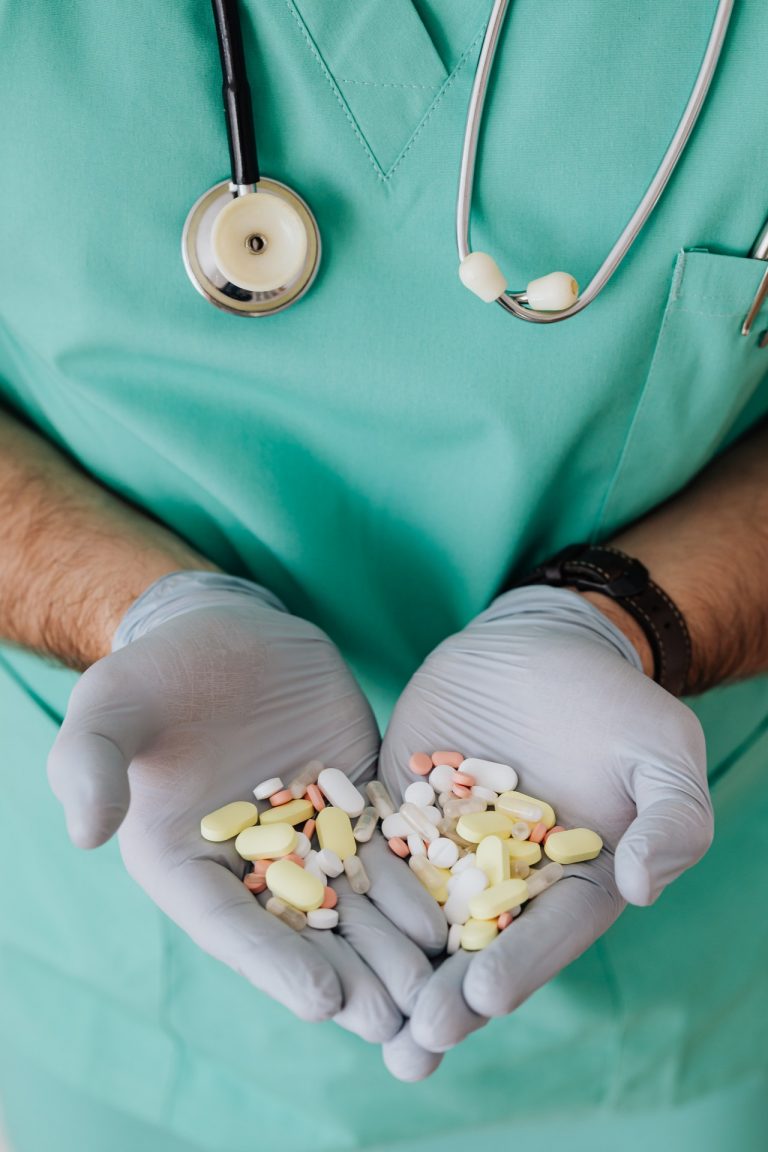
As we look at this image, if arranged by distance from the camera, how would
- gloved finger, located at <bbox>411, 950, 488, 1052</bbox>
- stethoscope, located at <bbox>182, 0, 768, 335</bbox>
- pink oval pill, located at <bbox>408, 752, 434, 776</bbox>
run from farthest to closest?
pink oval pill, located at <bbox>408, 752, 434, 776</bbox>, stethoscope, located at <bbox>182, 0, 768, 335</bbox>, gloved finger, located at <bbox>411, 950, 488, 1052</bbox>

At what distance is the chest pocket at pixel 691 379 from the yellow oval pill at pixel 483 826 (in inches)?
11.3

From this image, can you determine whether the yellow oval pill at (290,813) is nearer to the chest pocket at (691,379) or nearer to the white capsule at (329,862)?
the white capsule at (329,862)

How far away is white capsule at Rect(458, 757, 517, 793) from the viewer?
774mm

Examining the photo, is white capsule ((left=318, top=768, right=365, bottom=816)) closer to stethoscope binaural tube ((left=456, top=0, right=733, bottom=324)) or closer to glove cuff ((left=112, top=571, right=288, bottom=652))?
glove cuff ((left=112, top=571, right=288, bottom=652))

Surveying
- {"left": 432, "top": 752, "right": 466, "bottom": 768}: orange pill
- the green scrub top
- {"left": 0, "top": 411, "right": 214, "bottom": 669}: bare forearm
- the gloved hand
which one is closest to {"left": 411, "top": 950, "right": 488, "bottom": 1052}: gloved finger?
the gloved hand

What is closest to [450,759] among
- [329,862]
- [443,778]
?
[443,778]

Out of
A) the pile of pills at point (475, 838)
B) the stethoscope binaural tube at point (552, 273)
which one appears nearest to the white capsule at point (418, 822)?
the pile of pills at point (475, 838)

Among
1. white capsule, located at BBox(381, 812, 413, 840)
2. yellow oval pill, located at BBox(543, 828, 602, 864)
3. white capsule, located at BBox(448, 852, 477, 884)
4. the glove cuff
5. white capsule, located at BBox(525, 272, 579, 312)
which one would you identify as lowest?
white capsule, located at BBox(448, 852, 477, 884)

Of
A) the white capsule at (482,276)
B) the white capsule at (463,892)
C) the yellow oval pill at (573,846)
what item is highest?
the white capsule at (482,276)

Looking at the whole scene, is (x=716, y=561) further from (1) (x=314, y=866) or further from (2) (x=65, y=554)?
(2) (x=65, y=554)

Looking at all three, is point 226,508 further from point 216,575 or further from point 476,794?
point 476,794

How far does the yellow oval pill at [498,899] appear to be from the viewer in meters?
0.67

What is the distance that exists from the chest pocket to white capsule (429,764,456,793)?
10.6 inches

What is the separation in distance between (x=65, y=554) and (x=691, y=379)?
0.54m
